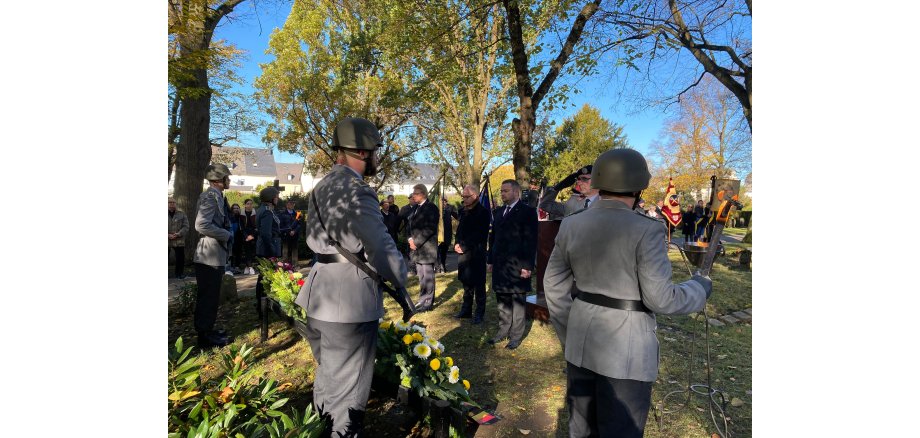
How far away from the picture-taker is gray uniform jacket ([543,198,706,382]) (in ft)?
7.39

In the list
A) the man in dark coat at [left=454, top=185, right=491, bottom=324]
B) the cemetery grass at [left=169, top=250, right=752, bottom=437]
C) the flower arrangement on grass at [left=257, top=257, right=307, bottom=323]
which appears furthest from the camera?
the man in dark coat at [left=454, top=185, right=491, bottom=324]

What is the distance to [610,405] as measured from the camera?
7.72ft

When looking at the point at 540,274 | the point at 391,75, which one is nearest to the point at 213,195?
the point at 540,274

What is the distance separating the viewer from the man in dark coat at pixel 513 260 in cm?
565

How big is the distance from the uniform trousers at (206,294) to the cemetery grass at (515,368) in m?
0.39

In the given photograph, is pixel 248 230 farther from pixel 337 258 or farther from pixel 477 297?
pixel 337 258

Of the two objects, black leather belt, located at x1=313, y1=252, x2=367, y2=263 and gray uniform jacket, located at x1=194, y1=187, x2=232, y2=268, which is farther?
gray uniform jacket, located at x1=194, y1=187, x2=232, y2=268

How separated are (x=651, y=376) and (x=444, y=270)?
9998mm

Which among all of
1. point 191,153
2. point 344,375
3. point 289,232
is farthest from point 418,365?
point 289,232

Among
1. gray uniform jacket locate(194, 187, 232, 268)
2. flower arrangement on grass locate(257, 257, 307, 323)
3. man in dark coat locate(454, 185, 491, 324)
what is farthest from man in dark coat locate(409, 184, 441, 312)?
gray uniform jacket locate(194, 187, 232, 268)

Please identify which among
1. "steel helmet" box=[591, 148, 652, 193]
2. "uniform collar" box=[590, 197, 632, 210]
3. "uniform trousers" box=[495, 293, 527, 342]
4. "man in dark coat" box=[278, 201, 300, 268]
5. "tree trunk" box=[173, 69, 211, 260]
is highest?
"tree trunk" box=[173, 69, 211, 260]

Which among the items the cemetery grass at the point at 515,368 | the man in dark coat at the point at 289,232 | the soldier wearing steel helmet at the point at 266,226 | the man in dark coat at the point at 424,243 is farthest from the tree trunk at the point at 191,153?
the man in dark coat at the point at 424,243

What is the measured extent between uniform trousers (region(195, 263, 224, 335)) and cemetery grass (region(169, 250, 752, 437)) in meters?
0.39

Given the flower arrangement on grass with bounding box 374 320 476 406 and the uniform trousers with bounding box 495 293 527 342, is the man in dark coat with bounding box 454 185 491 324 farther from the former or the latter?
the flower arrangement on grass with bounding box 374 320 476 406
